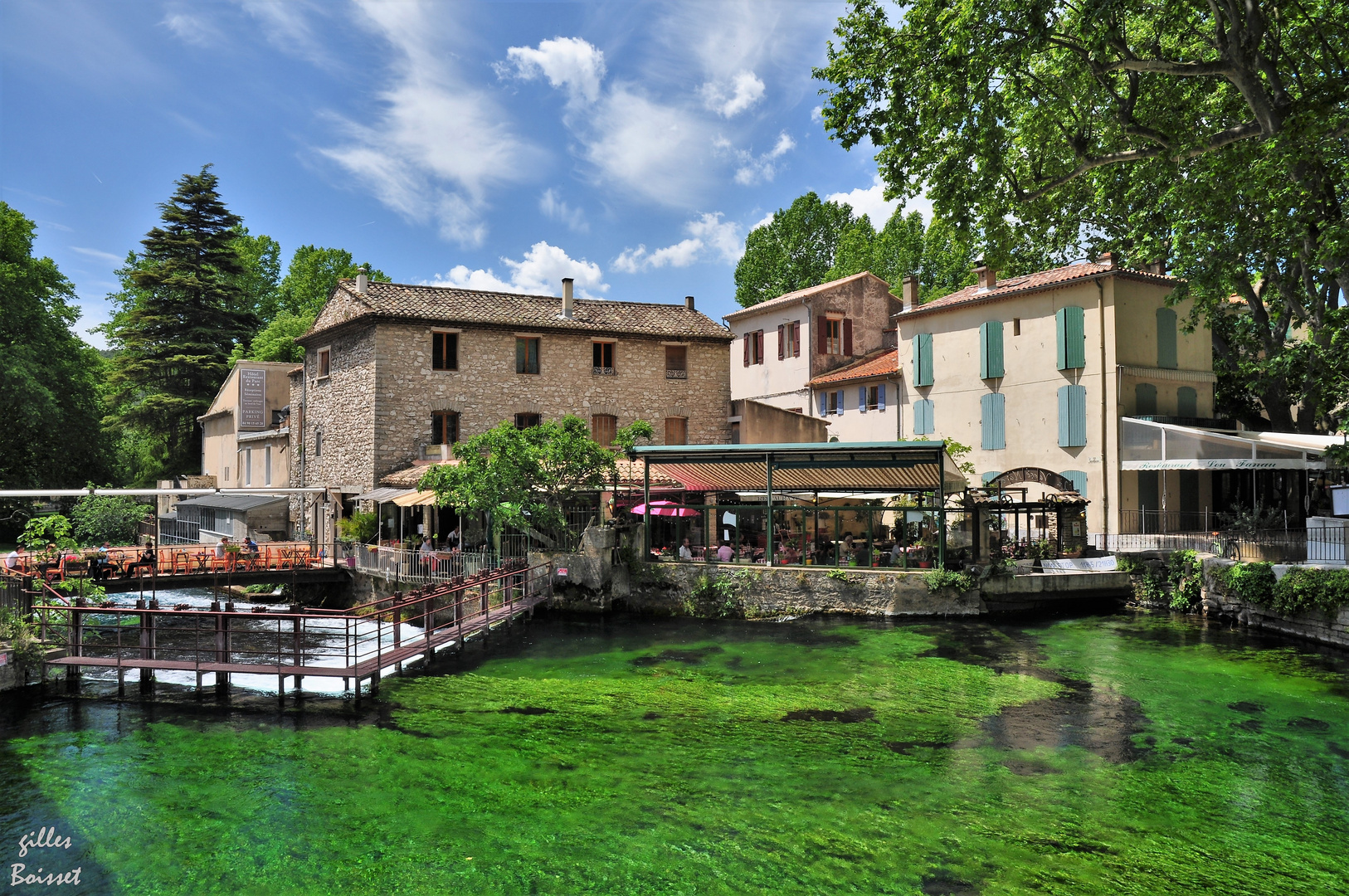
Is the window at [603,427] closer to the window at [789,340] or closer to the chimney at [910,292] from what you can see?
the window at [789,340]

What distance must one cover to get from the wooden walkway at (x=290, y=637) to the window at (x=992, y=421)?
14610mm

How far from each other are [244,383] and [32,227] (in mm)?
11322

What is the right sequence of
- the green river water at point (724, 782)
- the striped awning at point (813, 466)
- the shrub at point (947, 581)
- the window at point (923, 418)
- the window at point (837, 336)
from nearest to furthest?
the green river water at point (724, 782), the shrub at point (947, 581), the striped awning at point (813, 466), the window at point (923, 418), the window at point (837, 336)

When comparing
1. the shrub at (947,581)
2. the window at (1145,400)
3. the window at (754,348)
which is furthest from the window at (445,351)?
the window at (1145,400)

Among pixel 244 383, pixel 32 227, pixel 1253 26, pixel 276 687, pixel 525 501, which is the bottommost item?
pixel 276 687

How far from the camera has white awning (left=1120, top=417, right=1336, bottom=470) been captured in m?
18.6

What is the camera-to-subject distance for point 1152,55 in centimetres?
1481

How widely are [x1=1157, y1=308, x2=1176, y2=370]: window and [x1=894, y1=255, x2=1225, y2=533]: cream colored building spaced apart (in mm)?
34

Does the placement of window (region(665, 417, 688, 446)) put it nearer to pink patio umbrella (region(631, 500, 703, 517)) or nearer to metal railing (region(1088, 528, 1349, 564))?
pink patio umbrella (region(631, 500, 703, 517))

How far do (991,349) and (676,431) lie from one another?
38.4 ft

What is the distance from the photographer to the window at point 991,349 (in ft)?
82.6

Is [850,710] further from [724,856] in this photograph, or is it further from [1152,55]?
[1152,55]

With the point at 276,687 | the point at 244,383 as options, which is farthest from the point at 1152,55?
A: the point at 244,383
